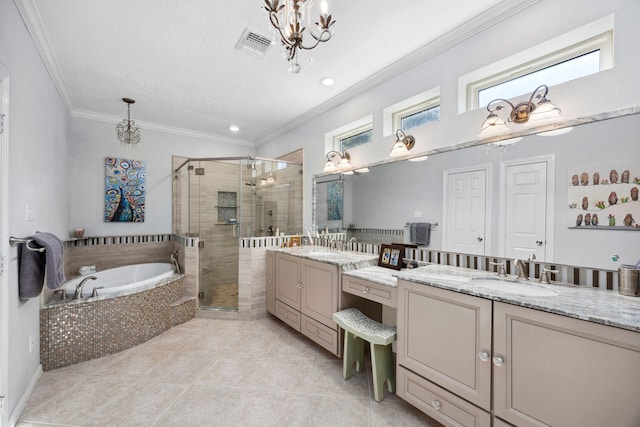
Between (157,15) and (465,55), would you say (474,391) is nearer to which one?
(465,55)

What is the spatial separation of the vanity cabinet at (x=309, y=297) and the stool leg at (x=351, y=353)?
174mm

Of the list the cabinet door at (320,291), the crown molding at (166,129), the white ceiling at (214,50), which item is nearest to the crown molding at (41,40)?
the white ceiling at (214,50)

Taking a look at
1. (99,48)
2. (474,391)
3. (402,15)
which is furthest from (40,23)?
(474,391)

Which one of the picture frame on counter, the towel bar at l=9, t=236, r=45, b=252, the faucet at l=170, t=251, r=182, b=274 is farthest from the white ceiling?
the faucet at l=170, t=251, r=182, b=274

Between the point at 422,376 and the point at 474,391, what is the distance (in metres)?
0.29

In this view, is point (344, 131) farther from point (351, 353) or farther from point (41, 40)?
point (41, 40)

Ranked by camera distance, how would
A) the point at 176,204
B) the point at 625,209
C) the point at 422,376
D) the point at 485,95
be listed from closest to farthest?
the point at 625,209
the point at 422,376
the point at 485,95
the point at 176,204

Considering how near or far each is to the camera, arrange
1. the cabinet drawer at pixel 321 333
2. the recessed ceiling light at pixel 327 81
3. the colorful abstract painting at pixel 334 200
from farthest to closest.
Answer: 1. the colorful abstract painting at pixel 334 200
2. the recessed ceiling light at pixel 327 81
3. the cabinet drawer at pixel 321 333

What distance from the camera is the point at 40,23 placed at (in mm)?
1851

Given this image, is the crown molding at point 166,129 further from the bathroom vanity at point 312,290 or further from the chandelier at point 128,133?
the bathroom vanity at point 312,290

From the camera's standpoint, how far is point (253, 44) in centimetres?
209

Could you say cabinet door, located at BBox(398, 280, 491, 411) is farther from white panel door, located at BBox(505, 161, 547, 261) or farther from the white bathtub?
the white bathtub

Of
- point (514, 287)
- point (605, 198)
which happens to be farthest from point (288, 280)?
point (605, 198)

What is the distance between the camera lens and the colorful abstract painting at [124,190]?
11.9ft
